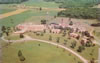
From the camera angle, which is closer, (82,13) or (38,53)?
(38,53)

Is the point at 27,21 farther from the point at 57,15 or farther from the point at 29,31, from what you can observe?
the point at 57,15

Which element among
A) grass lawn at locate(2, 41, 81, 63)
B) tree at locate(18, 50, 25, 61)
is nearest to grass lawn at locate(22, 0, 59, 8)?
grass lawn at locate(2, 41, 81, 63)

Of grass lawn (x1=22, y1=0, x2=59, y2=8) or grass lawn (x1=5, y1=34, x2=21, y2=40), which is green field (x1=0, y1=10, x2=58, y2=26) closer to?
grass lawn (x1=22, y1=0, x2=59, y2=8)

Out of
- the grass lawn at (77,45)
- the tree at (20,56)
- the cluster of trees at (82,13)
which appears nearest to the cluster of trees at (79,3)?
the cluster of trees at (82,13)

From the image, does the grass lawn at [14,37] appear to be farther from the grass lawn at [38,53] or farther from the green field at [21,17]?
the green field at [21,17]

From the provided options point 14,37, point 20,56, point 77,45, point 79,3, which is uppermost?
point 79,3

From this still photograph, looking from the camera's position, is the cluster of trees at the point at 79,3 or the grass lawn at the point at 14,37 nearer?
the grass lawn at the point at 14,37

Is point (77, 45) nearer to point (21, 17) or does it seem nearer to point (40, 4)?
point (40, 4)

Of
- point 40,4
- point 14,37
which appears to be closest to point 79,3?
point 40,4
